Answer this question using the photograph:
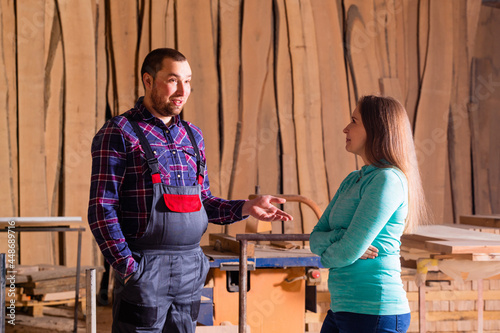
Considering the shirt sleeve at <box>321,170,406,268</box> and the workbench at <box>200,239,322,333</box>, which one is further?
the workbench at <box>200,239,322,333</box>

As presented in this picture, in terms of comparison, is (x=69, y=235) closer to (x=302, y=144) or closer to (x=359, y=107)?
(x=302, y=144)

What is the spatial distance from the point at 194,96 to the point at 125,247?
3.30 m

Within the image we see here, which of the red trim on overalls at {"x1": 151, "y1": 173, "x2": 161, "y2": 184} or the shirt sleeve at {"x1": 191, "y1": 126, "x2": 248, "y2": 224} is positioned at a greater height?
the red trim on overalls at {"x1": 151, "y1": 173, "x2": 161, "y2": 184}

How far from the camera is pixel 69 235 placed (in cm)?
486

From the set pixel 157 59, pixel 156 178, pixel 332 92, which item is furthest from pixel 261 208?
pixel 332 92

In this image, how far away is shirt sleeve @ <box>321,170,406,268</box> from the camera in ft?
5.79

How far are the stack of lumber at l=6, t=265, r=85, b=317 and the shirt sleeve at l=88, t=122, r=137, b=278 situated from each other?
2497 mm

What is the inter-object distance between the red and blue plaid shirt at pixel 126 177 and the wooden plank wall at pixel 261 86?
2.94 meters

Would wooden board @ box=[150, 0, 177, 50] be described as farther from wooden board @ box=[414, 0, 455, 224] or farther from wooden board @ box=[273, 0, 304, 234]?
wooden board @ box=[414, 0, 455, 224]

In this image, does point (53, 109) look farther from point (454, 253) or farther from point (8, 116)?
point (454, 253)

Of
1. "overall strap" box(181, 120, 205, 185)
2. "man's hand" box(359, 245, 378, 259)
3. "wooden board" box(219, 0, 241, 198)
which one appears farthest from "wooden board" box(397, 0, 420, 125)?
"man's hand" box(359, 245, 378, 259)

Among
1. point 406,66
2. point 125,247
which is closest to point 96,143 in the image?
point 125,247

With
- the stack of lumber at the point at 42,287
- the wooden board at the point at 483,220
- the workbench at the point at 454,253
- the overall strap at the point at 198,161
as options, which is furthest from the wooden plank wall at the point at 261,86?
the overall strap at the point at 198,161

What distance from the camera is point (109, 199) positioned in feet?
6.50
